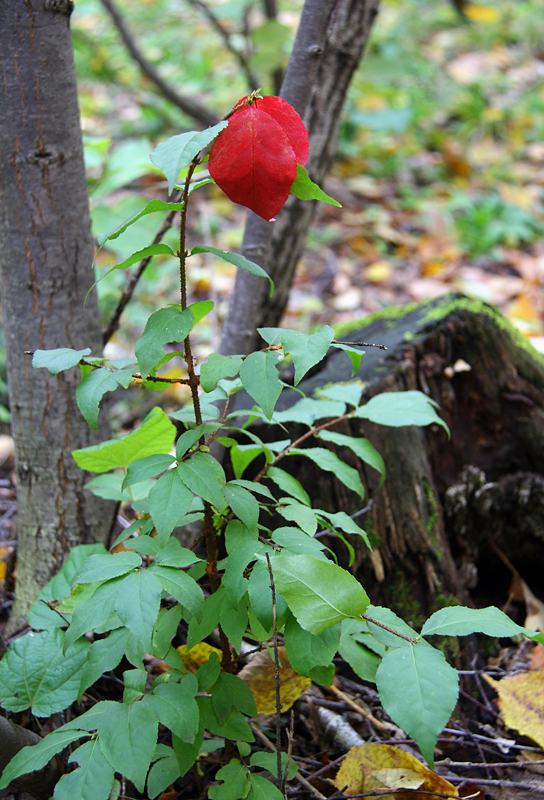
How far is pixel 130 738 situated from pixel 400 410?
0.68m

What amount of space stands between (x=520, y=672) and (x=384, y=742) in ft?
1.24

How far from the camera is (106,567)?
72cm

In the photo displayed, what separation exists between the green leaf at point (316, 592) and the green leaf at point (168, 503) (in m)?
0.13

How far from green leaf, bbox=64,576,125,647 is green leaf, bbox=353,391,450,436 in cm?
55

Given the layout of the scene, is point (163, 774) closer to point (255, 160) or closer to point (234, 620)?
point (234, 620)

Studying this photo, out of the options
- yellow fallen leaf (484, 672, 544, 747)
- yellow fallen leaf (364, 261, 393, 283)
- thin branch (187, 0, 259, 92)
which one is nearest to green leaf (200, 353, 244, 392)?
yellow fallen leaf (484, 672, 544, 747)

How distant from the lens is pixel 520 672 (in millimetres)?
1239

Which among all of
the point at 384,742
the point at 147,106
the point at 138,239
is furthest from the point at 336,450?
the point at 147,106

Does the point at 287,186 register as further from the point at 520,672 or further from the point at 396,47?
the point at 396,47

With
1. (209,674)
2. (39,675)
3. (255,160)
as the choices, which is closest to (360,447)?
(209,674)

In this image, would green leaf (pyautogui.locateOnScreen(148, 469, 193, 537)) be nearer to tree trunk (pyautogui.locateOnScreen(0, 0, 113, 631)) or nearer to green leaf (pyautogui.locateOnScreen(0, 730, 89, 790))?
green leaf (pyautogui.locateOnScreen(0, 730, 89, 790))

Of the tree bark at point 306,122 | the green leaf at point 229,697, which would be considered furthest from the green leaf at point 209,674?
the tree bark at point 306,122

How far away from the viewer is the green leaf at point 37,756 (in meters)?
0.75

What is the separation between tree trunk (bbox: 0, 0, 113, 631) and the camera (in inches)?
44.5
